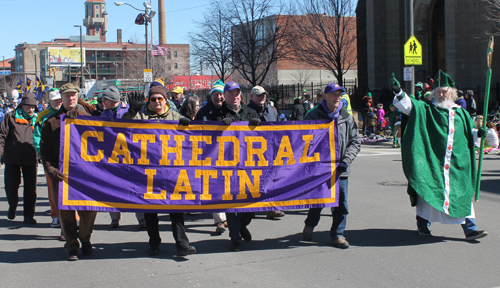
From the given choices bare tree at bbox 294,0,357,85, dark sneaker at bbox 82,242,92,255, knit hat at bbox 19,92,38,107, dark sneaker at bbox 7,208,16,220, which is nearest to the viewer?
dark sneaker at bbox 82,242,92,255

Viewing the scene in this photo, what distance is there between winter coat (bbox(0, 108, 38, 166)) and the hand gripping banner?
252cm

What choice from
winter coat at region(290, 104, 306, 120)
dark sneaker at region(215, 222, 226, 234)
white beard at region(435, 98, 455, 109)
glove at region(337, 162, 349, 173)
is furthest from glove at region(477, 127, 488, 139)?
winter coat at region(290, 104, 306, 120)

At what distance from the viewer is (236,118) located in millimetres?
6191

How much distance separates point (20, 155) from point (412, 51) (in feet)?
39.1

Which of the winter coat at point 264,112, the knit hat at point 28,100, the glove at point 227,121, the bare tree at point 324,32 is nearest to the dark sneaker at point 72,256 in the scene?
the glove at point 227,121

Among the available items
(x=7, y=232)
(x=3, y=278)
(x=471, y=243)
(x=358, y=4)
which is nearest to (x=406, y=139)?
(x=471, y=243)

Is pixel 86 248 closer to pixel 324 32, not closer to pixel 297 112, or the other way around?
pixel 297 112

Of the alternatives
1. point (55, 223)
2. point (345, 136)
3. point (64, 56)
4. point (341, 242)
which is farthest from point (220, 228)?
point (64, 56)

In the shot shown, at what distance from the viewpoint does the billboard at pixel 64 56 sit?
11056cm

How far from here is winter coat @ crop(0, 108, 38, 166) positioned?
7.91 m

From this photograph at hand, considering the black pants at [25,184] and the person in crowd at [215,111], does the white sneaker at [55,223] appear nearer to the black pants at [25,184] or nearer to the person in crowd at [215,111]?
the black pants at [25,184]

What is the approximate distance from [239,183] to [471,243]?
2.73 m

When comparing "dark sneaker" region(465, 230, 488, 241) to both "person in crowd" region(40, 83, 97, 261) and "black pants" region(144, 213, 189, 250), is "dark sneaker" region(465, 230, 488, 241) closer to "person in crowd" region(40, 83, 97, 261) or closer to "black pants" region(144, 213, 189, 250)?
"black pants" region(144, 213, 189, 250)

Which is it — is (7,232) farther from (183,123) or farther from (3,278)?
(183,123)
